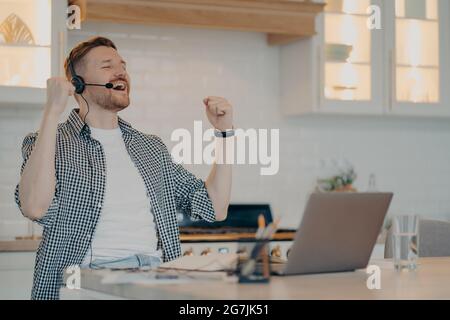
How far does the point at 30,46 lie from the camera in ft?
13.8

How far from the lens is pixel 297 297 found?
5.49 feet

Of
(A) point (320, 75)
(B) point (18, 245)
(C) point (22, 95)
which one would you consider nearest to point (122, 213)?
(B) point (18, 245)

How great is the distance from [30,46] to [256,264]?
2.66 m

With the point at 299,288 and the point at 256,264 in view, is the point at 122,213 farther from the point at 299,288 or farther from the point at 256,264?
the point at 299,288

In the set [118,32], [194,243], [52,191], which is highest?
[118,32]

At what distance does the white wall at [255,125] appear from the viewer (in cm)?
471

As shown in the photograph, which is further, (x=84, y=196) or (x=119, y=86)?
(x=119, y=86)

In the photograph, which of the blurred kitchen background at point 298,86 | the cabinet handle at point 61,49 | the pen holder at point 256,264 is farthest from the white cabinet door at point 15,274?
the pen holder at point 256,264

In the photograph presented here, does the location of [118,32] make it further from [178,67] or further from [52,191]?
[52,191]

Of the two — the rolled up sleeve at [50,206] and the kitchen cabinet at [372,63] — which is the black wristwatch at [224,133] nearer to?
the rolled up sleeve at [50,206]

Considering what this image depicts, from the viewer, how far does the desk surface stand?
5.59 feet

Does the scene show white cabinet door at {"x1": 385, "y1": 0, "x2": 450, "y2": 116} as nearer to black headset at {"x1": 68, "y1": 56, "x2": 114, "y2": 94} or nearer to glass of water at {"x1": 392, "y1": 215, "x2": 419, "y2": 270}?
black headset at {"x1": 68, "y1": 56, "x2": 114, "y2": 94}
